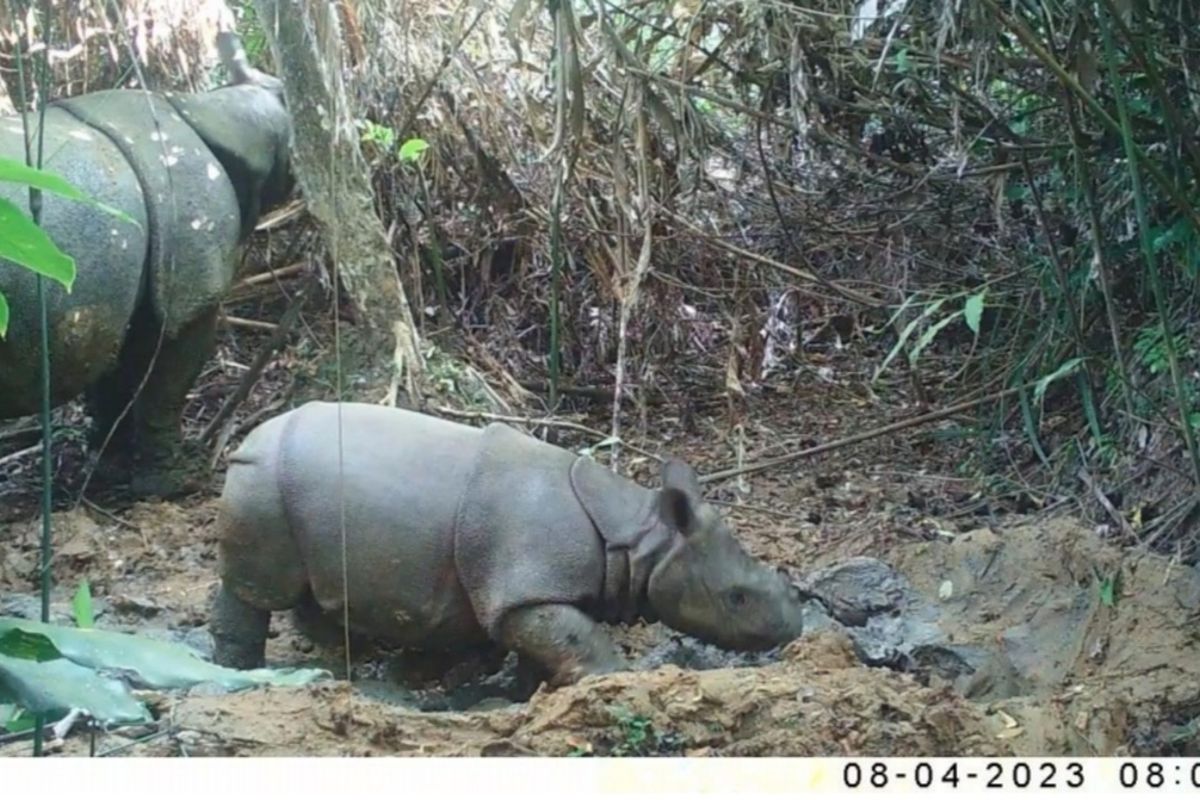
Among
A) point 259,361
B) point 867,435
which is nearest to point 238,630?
point 259,361

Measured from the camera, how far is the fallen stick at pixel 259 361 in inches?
106

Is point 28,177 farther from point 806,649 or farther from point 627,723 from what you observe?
point 806,649

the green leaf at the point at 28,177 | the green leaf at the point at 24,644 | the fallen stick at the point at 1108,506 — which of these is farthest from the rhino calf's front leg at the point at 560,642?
the green leaf at the point at 28,177

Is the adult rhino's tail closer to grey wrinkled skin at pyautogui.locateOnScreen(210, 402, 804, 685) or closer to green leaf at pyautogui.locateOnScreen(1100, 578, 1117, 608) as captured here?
grey wrinkled skin at pyautogui.locateOnScreen(210, 402, 804, 685)

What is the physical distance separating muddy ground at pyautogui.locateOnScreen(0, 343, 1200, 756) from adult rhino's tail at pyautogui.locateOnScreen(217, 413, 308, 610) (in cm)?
11

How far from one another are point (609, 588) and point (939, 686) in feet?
1.88

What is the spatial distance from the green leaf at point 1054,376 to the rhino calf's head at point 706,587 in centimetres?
78

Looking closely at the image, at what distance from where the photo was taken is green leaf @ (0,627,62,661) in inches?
43.1

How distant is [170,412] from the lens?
298 cm

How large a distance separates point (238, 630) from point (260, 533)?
17 cm

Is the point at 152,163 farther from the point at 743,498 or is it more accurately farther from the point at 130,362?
the point at 743,498

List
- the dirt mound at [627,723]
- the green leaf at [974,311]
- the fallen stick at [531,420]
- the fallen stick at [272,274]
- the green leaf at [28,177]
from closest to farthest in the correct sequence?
the green leaf at [28,177] → the dirt mound at [627,723] → the fallen stick at [531,420] → the green leaf at [974,311] → the fallen stick at [272,274]

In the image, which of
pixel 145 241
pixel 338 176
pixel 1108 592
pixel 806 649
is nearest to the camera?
pixel 806 649

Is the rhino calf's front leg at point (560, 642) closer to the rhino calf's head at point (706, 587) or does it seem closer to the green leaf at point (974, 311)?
the rhino calf's head at point (706, 587)
